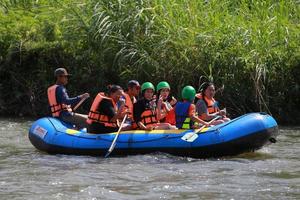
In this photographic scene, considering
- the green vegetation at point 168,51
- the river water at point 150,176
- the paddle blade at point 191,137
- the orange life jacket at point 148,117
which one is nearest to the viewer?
the river water at point 150,176

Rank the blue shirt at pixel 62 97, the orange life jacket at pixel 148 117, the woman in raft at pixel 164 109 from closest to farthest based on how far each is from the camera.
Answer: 1. the orange life jacket at pixel 148 117
2. the woman in raft at pixel 164 109
3. the blue shirt at pixel 62 97

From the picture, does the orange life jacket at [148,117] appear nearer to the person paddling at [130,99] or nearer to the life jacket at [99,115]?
the person paddling at [130,99]

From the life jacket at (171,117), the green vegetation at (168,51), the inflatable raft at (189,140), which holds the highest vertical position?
the green vegetation at (168,51)

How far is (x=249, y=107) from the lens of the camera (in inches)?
500

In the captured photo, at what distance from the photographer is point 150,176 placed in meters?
8.34

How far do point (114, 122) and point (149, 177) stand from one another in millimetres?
1872

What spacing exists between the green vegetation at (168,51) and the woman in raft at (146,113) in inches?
103

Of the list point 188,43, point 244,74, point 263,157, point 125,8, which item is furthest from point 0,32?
point 263,157

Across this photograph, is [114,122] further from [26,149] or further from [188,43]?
[188,43]

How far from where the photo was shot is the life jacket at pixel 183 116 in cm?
982

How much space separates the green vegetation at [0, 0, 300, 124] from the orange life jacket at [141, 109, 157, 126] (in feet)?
8.53

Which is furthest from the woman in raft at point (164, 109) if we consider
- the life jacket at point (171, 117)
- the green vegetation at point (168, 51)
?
the green vegetation at point (168, 51)

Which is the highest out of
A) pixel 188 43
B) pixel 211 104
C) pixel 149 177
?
pixel 188 43

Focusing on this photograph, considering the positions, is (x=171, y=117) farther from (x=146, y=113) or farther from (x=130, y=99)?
(x=130, y=99)
